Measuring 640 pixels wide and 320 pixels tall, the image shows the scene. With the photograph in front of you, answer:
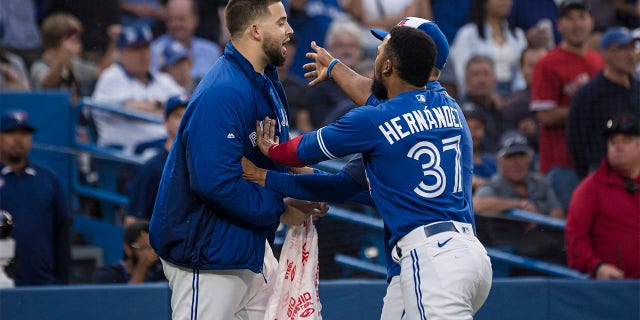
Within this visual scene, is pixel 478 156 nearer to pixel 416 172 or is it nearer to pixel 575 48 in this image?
pixel 575 48

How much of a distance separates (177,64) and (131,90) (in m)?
0.59

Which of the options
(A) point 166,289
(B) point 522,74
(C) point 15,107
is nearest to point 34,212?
(C) point 15,107

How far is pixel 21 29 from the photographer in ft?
32.3

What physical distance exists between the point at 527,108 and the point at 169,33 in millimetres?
3589

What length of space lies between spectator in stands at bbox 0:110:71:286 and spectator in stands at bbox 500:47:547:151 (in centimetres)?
414

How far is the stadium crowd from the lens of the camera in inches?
297

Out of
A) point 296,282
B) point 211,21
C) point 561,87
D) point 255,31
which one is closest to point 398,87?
point 255,31

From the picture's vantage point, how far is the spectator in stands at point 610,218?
7191mm

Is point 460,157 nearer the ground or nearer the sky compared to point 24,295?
nearer the sky

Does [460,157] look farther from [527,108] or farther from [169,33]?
[169,33]

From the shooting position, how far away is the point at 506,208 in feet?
26.1

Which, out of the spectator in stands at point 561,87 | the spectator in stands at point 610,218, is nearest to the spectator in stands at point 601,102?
the spectator in stands at point 561,87

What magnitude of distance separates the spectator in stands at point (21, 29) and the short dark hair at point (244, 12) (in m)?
5.42

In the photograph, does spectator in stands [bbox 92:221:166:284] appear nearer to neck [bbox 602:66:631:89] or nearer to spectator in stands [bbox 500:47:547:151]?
spectator in stands [bbox 500:47:547:151]
